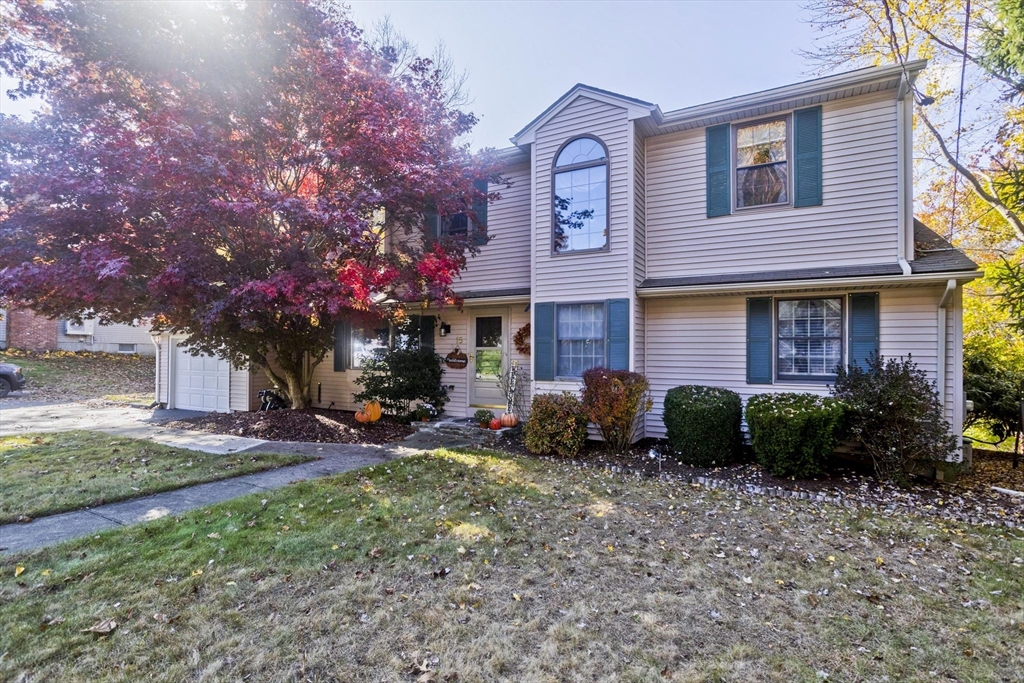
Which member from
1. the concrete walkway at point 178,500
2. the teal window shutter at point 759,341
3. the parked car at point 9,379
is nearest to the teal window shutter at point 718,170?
the teal window shutter at point 759,341

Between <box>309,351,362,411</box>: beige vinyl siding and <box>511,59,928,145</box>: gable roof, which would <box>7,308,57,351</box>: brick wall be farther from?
<box>511,59,928,145</box>: gable roof

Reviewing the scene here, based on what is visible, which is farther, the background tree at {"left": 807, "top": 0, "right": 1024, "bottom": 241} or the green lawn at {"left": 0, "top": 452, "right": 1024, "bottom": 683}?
the background tree at {"left": 807, "top": 0, "right": 1024, "bottom": 241}

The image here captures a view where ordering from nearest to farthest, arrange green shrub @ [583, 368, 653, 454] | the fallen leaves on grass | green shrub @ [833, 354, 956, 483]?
the fallen leaves on grass
green shrub @ [833, 354, 956, 483]
green shrub @ [583, 368, 653, 454]

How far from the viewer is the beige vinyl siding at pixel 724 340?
22.4ft

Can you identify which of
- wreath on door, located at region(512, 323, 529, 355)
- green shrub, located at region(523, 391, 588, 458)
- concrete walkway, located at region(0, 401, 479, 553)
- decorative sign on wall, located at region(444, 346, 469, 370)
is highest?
wreath on door, located at region(512, 323, 529, 355)

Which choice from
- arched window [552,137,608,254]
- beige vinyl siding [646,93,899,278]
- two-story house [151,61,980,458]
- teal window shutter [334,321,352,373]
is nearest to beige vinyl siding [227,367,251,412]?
teal window shutter [334,321,352,373]

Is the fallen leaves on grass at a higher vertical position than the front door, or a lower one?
lower

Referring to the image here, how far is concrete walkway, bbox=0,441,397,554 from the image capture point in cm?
395

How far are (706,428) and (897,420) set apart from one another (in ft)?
7.17

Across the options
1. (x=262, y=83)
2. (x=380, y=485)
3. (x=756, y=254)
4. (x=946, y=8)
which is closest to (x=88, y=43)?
(x=262, y=83)

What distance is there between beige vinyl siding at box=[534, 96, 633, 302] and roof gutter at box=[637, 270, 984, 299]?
648 mm

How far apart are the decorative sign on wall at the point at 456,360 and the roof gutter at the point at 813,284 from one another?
161 inches

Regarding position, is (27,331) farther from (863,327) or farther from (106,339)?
(863,327)

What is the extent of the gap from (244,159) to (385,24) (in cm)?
1015
